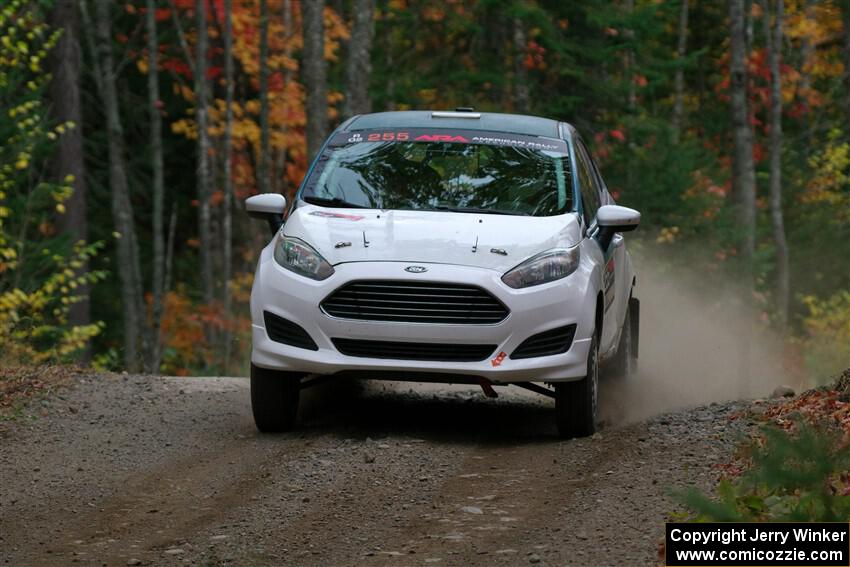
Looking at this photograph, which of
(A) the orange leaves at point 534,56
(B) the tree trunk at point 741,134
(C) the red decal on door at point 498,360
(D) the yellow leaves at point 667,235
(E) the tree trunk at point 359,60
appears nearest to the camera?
(C) the red decal on door at point 498,360

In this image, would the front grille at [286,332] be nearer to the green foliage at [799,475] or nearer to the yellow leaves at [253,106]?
the green foliage at [799,475]

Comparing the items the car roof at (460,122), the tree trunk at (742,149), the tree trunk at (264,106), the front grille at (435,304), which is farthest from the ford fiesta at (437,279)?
the tree trunk at (264,106)

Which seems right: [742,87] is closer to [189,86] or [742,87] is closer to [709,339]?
[709,339]

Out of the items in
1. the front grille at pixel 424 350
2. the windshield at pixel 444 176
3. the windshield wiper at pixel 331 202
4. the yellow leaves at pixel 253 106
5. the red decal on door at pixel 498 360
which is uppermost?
the windshield at pixel 444 176

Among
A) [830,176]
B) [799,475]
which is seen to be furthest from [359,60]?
[830,176]

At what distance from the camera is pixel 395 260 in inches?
349

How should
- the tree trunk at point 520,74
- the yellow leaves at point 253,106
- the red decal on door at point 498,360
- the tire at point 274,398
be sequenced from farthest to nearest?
the yellow leaves at point 253,106, the tree trunk at point 520,74, the tire at point 274,398, the red decal on door at point 498,360

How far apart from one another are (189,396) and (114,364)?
2.32m

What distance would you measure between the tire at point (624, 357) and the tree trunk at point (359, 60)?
920 cm

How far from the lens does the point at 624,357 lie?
12016 mm

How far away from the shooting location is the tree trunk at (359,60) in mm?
20766

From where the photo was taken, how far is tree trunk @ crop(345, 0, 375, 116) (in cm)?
2077

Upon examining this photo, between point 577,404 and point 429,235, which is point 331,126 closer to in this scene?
point 429,235

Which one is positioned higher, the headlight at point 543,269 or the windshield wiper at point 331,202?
the windshield wiper at point 331,202
